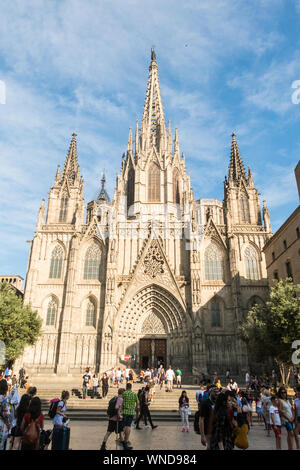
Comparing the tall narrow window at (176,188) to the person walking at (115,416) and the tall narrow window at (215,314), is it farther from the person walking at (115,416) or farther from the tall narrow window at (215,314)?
the person walking at (115,416)

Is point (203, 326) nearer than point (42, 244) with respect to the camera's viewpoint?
Yes

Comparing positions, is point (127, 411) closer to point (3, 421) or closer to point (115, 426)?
point (115, 426)

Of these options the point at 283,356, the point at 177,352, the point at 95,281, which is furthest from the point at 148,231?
the point at 283,356

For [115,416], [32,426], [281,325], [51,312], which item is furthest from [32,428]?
[51,312]

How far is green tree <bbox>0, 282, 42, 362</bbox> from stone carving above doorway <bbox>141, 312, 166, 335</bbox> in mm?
11047

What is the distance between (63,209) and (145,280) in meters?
13.7

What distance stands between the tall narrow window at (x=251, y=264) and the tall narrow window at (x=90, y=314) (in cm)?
1659

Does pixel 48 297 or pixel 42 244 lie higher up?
pixel 42 244

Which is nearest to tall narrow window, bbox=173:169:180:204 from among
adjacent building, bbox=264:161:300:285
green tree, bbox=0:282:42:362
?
adjacent building, bbox=264:161:300:285

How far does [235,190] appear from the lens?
130 ft

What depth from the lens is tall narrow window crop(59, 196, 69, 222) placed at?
1532 inches

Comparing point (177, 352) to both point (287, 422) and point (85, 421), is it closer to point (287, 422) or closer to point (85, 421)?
point (85, 421)

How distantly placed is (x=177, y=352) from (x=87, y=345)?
350 inches
